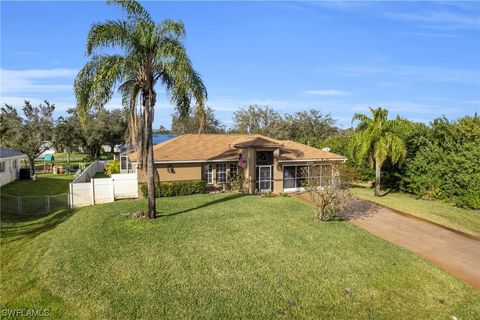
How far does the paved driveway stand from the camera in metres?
11.7

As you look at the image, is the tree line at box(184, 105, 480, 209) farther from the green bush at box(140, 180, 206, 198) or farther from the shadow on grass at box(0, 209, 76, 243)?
the shadow on grass at box(0, 209, 76, 243)

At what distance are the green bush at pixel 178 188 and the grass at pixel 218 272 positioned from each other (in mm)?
5615

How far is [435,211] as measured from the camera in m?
19.1

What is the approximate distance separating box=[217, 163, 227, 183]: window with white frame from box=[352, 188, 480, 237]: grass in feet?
32.0

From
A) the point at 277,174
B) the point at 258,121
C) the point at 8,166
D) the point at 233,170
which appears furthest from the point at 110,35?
the point at 258,121

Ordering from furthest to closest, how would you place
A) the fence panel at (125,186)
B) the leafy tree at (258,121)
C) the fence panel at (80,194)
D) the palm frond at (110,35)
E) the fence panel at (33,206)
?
the leafy tree at (258,121)
the fence panel at (125,186)
the fence panel at (80,194)
the fence panel at (33,206)
the palm frond at (110,35)

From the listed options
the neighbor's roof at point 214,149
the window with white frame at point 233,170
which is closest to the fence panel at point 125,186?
the neighbor's roof at point 214,149

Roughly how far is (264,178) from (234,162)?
256 centimetres

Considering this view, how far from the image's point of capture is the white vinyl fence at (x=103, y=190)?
63.4 feet

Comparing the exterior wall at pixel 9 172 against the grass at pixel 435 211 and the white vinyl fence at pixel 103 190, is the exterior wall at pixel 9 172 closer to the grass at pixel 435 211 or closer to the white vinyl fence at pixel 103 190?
the white vinyl fence at pixel 103 190

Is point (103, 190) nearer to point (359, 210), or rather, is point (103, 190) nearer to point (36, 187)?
point (36, 187)

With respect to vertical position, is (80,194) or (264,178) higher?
(264,178)

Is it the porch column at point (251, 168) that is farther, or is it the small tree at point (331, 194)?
the porch column at point (251, 168)

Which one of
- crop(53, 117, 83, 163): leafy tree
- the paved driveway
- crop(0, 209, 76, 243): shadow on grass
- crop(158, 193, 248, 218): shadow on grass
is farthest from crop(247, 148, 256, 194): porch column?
crop(53, 117, 83, 163): leafy tree
